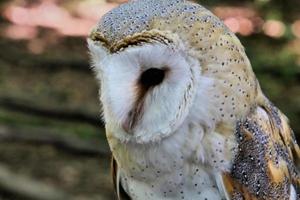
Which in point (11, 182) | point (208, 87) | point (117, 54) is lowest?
point (11, 182)

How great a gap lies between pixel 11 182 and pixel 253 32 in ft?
6.11

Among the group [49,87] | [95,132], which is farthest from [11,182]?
[49,87]

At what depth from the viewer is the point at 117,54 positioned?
1561 mm

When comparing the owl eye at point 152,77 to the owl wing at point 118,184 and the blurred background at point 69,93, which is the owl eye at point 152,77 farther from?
the blurred background at point 69,93

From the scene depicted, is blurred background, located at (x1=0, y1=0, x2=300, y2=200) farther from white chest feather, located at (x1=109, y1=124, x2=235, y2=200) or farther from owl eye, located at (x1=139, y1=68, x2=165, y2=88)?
owl eye, located at (x1=139, y1=68, x2=165, y2=88)

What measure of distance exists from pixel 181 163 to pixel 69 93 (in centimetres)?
338

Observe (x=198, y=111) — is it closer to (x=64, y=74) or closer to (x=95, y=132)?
(x=95, y=132)

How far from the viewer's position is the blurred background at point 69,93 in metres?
4.49

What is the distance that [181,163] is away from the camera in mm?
1800

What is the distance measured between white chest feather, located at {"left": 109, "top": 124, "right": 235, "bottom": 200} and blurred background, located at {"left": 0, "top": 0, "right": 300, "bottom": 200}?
2495mm

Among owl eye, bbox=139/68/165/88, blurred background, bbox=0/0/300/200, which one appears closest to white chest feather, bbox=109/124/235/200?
owl eye, bbox=139/68/165/88

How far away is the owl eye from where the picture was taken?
1.61 meters

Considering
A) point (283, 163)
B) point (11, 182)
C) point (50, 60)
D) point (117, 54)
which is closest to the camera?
point (117, 54)

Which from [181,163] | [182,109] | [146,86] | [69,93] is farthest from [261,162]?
[69,93]
